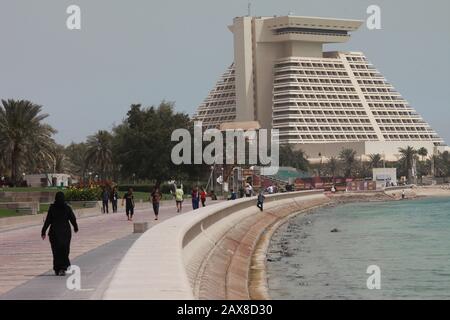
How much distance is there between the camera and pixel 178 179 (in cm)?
8750

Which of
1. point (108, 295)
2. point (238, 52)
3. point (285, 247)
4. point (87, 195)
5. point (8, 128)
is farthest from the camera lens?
point (238, 52)

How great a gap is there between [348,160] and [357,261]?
123572mm

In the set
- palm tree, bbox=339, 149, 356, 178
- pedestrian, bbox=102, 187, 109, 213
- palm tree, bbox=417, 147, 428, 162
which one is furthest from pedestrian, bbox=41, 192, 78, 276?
palm tree, bbox=417, 147, 428, 162

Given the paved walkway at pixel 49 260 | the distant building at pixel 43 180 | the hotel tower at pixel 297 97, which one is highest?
the hotel tower at pixel 297 97

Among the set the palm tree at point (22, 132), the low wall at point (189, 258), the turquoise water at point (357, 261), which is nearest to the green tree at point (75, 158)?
the palm tree at point (22, 132)

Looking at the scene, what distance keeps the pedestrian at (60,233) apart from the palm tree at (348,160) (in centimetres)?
13698

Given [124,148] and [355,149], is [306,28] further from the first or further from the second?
[124,148]

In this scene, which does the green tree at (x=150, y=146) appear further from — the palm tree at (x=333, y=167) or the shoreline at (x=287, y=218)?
the palm tree at (x=333, y=167)

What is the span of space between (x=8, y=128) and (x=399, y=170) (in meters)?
106

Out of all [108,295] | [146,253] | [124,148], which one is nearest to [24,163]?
[124,148]

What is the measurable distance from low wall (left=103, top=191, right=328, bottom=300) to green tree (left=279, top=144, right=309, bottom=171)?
318 ft

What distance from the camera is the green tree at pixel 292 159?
5802 inches

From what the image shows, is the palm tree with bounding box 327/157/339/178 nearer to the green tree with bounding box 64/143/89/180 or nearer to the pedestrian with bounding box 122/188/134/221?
the green tree with bounding box 64/143/89/180
